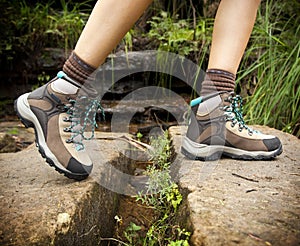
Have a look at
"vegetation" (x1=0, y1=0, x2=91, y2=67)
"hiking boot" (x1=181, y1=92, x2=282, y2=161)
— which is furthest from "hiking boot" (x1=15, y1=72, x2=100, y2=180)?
"vegetation" (x1=0, y1=0, x2=91, y2=67)

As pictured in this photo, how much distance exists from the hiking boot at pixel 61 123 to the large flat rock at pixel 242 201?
1.07 feet

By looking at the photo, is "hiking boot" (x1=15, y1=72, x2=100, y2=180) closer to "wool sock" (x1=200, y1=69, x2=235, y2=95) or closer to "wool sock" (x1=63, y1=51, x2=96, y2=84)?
"wool sock" (x1=63, y1=51, x2=96, y2=84)

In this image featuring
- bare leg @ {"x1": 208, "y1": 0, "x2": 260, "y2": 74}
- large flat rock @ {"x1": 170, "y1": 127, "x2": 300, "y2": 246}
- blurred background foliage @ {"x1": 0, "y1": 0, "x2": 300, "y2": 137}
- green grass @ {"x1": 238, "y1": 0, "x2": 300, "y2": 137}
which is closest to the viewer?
large flat rock @ {"x1": 170, "y1": 127, "x2": 300, "y2": 246}

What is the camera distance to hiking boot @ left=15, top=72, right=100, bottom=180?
1026 mm

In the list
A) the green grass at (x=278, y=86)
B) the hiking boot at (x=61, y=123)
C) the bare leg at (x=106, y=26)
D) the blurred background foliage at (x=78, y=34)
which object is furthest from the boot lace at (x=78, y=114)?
the blurred background foliage at (x=78, y=34)

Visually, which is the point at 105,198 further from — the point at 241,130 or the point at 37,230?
the point at 241,130

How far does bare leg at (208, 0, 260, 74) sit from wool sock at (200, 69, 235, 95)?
0.02 m

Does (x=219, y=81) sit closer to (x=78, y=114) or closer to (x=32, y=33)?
(x=78, y=114)

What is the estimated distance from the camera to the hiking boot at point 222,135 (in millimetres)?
1219

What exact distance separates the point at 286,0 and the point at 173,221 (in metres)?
1.98

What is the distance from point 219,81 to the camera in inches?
47.1

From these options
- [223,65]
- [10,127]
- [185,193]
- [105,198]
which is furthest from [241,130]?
[10,127]

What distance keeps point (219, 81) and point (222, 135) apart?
0.19m

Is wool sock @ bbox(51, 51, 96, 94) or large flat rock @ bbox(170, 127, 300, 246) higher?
wool sock @ bbox(51, 51, 96, 94)
